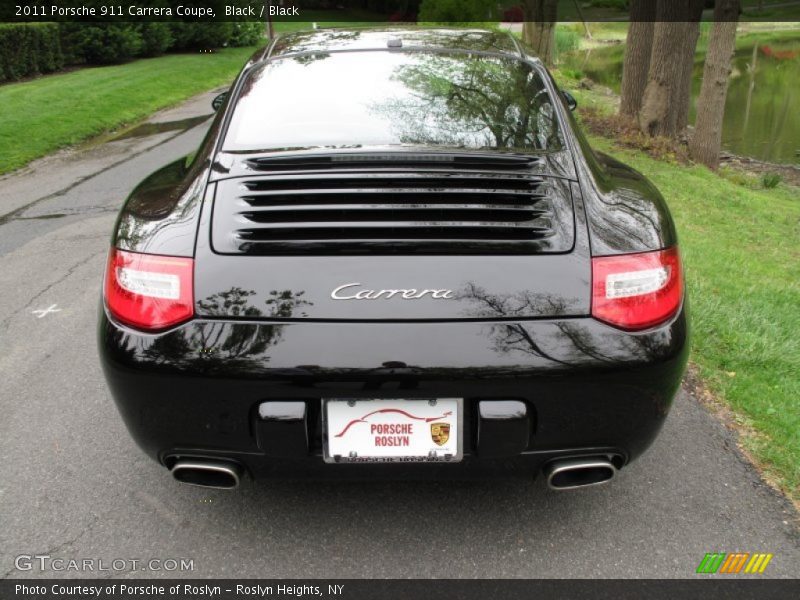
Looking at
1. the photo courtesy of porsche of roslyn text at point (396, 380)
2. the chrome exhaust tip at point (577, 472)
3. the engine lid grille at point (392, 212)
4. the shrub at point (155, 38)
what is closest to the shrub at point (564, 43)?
the shrub at point (155, 38)

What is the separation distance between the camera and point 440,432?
6.81 feet

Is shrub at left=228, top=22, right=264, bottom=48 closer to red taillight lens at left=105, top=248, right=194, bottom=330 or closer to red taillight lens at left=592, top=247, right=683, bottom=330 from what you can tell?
red taillight lens at left=105, top=248, right=194, bottom=330

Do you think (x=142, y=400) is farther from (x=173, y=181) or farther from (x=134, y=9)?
(x=134, y=9)

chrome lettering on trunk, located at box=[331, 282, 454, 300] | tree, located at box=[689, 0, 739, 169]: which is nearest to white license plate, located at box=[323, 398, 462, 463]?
chrome lettering on trunk, located at box=[331, 282, 454, 300]

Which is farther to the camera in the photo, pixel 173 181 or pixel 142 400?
pixel 173 181

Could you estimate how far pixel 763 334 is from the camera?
404 cm

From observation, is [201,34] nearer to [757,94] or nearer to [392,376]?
[757,94]

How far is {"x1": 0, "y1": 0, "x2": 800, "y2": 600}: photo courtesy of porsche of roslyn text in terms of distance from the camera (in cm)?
203

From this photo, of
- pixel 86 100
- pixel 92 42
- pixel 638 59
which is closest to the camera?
pixel 638 59

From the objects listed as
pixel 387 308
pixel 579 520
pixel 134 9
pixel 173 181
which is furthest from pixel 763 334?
pixel 134 9

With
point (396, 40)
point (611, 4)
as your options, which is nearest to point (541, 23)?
point (396, 40)

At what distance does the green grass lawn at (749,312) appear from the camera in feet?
10.2

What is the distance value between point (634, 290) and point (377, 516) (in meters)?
1.21
